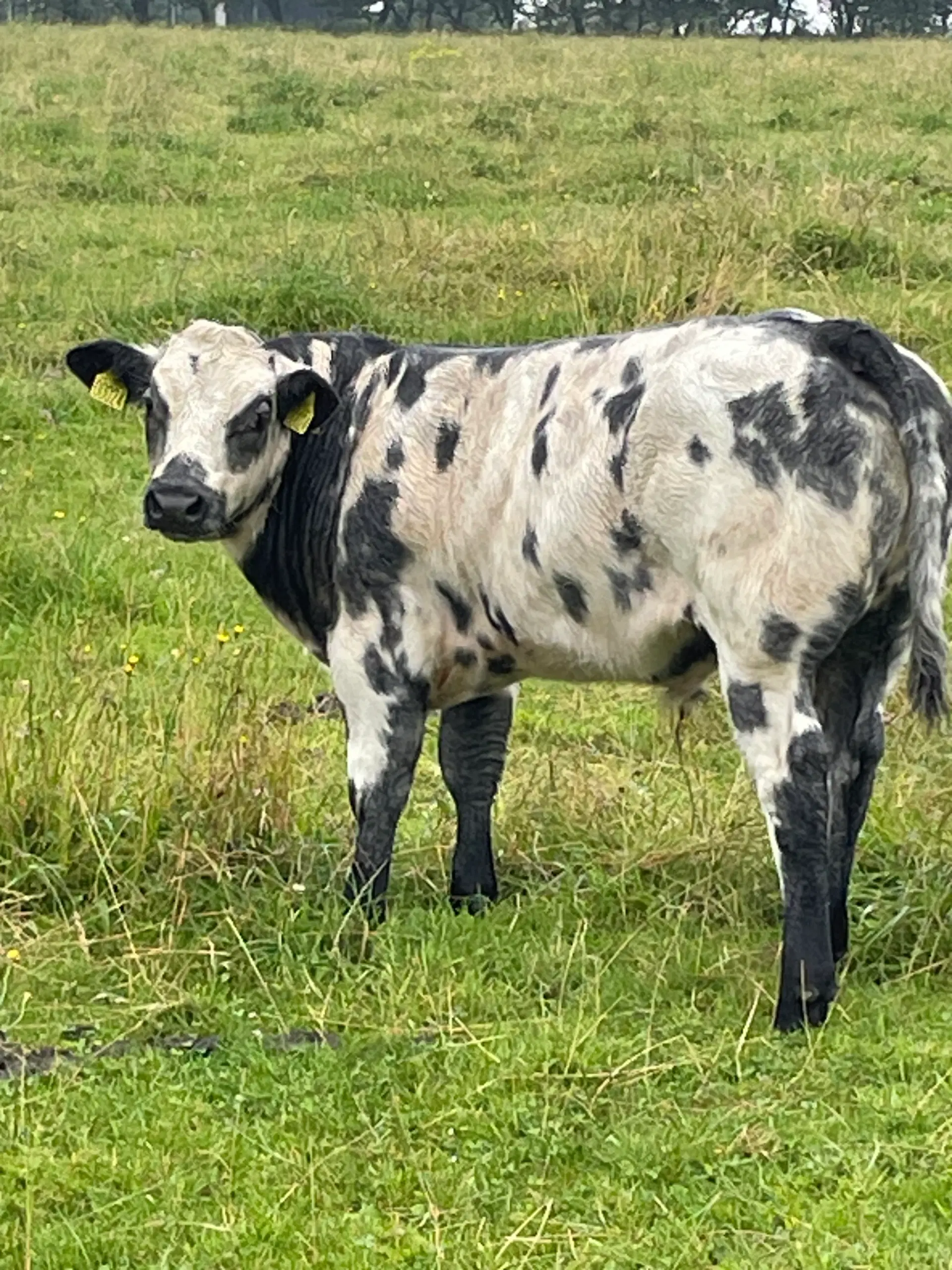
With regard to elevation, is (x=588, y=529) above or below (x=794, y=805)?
above

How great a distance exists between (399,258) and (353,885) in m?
8.06

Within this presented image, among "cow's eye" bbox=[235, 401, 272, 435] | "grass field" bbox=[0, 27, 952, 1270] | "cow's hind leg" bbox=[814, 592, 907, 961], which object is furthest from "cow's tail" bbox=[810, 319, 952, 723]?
"cow's eye" bbox=[235, 401, 272, 435]

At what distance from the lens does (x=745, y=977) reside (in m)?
4.91

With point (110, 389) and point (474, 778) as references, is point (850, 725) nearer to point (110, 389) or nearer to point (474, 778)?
point (474, 778)

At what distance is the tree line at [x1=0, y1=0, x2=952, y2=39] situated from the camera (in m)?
52.9

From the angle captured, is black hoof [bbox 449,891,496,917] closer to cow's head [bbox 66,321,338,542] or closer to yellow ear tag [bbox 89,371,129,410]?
cow's head [bbox 66,321,338,542]

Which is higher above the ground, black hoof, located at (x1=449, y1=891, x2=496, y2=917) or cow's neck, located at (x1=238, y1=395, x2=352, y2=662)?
cow's neck, located at (x1=238, y1=395, x2=352, y2=662)

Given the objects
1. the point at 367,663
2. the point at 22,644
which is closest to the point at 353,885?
the point at 367,663

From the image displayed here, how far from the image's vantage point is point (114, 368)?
5715 millimetres

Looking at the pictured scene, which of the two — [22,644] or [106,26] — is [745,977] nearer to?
[22,644]

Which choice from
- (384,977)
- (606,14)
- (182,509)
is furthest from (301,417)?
(606,14)

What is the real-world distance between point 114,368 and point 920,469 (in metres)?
2.57

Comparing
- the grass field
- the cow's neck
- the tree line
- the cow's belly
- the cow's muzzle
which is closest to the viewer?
the grass field

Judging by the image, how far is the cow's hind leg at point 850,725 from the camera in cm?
483
